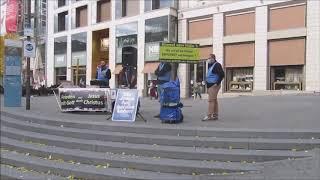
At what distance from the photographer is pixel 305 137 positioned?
883 cm

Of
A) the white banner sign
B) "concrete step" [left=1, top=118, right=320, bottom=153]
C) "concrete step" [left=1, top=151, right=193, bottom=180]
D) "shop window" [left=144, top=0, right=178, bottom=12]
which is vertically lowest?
"concrete step" [left=1, top=151, right=193, bottom=180]

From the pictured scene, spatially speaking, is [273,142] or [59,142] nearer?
[273,142]

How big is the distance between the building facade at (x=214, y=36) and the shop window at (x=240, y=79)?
0.07 m

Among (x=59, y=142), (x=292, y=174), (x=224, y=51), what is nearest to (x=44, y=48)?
(x=224, y=51)

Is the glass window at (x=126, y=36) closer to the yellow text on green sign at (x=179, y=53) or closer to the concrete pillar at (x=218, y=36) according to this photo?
the concrete pillar at (x=218, y=36)

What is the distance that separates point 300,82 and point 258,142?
22.4m

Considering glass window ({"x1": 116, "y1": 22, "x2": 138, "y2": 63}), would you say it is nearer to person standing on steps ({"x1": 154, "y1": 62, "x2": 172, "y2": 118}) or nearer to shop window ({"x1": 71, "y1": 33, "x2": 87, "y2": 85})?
shop window ({"x1": 71, "y1": 33, "x2": 87, "y2": 85})

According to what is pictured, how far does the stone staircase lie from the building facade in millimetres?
15486

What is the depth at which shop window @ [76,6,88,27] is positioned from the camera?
4772 centimetres

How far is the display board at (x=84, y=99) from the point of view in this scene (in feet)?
44.4

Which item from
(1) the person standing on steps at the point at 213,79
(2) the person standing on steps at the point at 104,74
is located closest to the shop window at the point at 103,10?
(2) the person standing on steps at the point at 104,74

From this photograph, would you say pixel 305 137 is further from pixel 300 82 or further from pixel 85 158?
pixel 300 82

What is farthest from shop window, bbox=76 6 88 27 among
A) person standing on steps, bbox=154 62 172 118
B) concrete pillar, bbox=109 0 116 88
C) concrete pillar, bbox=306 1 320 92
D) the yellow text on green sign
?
person standing on steps, bbox=154 62 172 118

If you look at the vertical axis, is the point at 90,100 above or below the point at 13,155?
above
